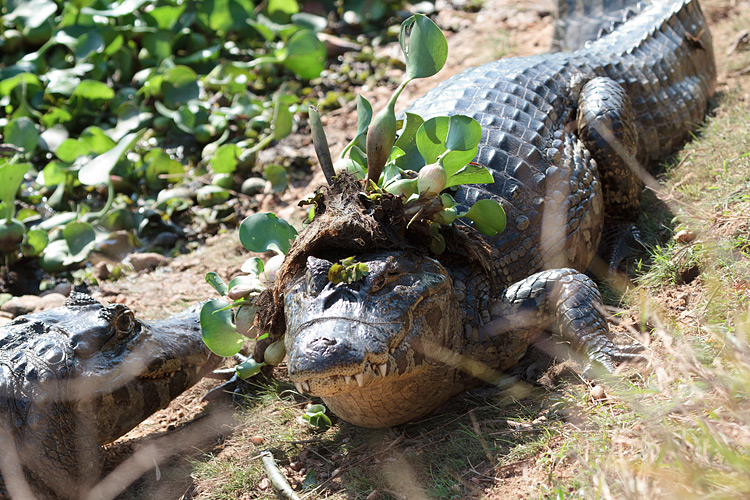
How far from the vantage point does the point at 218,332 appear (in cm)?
325

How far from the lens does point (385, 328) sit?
2502 mm

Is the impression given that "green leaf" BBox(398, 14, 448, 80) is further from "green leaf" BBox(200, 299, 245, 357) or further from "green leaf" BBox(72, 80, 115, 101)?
"green leaf" BBox(72, 80, 115, 101)

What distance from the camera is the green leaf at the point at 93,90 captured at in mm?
6281

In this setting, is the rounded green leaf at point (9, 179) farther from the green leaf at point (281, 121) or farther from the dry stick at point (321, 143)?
the dry stick at point (321, 143)

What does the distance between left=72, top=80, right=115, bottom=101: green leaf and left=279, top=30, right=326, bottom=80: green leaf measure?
161 centimetres

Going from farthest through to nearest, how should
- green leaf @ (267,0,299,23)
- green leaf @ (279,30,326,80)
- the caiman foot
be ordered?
green leaf @ (267,0,299,23)
green leaf @ (279,30,326,80)
the caiman foot

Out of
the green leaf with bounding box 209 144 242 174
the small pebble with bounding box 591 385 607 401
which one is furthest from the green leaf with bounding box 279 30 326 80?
the small pebble with bounding box 591 385 607 401

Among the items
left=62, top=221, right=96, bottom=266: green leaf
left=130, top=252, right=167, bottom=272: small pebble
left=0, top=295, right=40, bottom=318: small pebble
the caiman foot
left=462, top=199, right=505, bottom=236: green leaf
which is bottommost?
left=0, top=295, right=40, bottom=318: small pebble

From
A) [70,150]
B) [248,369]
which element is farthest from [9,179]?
[248,369]

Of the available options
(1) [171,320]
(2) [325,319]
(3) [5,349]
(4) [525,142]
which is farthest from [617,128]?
(3) [5,349]

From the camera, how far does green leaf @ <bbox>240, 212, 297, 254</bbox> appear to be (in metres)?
3.34

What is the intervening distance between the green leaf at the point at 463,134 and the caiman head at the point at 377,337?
1.62 ft

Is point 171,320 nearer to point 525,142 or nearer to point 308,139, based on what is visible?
point 525,142

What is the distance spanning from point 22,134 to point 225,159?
1811 mm
